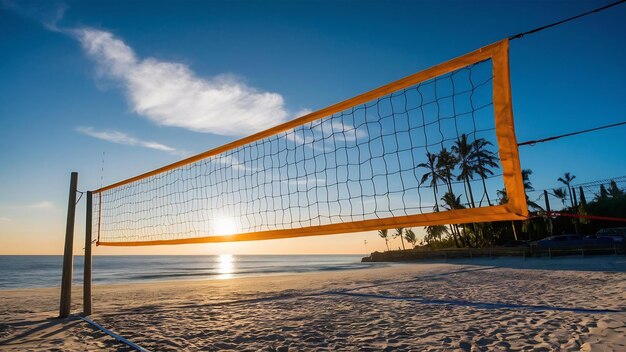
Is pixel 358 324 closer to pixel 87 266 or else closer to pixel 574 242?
pixel 87 266

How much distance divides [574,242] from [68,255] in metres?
24.9

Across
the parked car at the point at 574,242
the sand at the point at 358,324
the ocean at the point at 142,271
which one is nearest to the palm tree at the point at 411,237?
the ocean at the point at 142,271

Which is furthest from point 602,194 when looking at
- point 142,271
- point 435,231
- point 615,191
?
point 142,271

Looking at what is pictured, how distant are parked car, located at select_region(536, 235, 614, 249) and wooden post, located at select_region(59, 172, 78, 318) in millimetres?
22761

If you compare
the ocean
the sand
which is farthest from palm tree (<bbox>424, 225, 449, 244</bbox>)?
the sand

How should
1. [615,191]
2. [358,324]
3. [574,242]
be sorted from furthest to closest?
1. [615,191]
2. [574,242]
3. [358,324]

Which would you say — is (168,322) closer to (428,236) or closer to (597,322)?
(597,322)

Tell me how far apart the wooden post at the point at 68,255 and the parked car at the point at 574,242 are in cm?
2276

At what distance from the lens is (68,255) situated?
549 cm

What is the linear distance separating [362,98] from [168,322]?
3882mm

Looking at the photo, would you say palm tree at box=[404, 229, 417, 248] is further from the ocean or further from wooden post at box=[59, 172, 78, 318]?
wooden post at box=[59, 172, 78, 318]

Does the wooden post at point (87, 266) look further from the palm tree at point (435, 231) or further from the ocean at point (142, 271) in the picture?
the palm tree at point (435, 231)

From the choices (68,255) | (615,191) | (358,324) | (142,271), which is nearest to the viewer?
(358,324)

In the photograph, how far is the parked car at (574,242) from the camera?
64.6 ft
